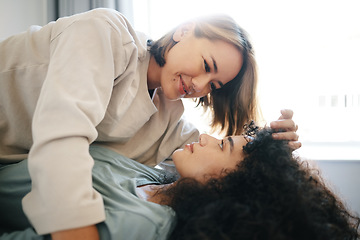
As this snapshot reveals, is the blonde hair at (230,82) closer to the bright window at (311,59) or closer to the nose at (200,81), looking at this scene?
the nose at (200,81)

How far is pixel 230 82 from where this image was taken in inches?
54.5

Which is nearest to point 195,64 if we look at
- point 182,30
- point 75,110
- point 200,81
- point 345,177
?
point 200,81

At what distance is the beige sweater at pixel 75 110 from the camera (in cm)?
67

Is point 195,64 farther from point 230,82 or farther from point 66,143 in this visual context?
point 66,143

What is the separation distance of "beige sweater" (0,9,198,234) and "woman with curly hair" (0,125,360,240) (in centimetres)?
11

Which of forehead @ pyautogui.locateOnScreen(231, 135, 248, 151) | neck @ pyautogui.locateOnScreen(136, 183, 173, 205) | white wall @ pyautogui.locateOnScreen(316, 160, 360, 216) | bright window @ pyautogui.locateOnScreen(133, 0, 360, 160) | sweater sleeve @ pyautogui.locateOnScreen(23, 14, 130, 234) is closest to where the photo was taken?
sweater sleeve @ pyautogui.locateOnScreen(23, 14, 130, 234)

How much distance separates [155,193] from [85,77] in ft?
1.43

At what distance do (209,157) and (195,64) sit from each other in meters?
0.34

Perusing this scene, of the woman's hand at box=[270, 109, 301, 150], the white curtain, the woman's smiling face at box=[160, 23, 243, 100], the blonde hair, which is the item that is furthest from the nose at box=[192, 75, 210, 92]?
the white curtain

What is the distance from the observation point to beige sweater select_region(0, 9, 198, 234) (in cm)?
67

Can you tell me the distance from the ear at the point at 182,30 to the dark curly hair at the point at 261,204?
0.51 m

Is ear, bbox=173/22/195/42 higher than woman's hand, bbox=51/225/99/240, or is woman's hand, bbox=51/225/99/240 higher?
ear, bbox=173/22/195/42

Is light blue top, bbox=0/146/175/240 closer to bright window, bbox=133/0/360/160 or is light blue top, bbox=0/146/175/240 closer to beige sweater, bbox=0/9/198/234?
beige sweater, bbox=0/9/198/234

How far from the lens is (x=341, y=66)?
6.40 ft
